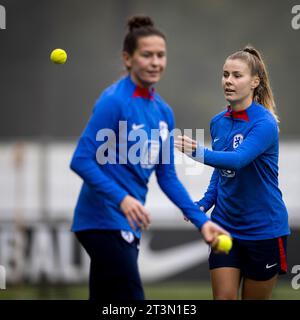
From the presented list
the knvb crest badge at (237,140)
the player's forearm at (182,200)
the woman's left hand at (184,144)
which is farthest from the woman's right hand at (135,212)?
the knvb crest badge at (237,140)

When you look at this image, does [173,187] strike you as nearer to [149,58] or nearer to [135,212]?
[135,212]

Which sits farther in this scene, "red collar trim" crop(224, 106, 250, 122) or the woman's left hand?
"red collar trim" crop(224, 106, 250, 122)

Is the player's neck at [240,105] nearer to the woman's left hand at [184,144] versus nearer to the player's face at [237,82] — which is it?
the player's face at [237,82]

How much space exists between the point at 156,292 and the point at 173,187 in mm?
5999

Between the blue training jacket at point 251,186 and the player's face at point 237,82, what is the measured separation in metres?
0.08

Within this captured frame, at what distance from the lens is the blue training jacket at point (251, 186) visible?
5.49 meters

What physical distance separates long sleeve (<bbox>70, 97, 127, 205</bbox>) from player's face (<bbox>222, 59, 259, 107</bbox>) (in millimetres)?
1086

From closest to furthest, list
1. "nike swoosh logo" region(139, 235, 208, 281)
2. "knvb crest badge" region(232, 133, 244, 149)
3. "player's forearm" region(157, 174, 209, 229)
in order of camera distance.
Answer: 1. "player's forearm" region(157, 174, 209, 229)
2. "knvb crest badge" region(232, 133, 244, 149)
3. "nike swoosh logo" region(139, 235, 208, 281)

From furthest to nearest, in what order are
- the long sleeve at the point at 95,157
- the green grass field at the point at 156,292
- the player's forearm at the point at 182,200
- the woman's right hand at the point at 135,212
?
the green grass field at the point at 156,292, the player's forearm at the point at 182,200, the long sleeve at the point at 95,157, the woman's right hand at the point at 135,212

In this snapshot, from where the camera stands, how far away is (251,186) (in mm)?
5508

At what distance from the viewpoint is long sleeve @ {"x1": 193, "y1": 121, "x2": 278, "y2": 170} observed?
5.24 meters

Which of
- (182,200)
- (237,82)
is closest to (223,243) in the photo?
(182,200)

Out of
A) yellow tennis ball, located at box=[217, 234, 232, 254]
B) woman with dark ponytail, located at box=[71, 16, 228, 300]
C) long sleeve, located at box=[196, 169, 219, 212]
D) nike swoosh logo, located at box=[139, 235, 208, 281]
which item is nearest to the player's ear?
woman with dark ponytail, located at box=[71, 16, 228, 300]

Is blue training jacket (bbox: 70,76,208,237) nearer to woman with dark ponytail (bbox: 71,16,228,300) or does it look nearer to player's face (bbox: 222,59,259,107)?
woman with dark ponytail (bbox: 71,16,228,300)
